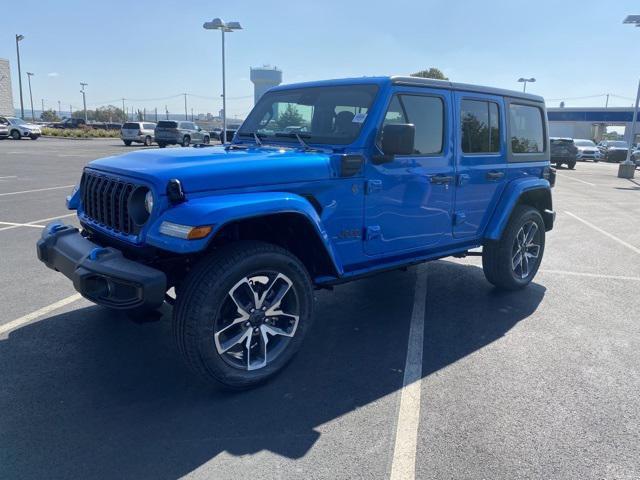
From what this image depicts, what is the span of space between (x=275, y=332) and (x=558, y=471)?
1784 millimetres

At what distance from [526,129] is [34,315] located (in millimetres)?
5078

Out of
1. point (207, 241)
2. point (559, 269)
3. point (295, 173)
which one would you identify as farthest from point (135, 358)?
point (559, 269)

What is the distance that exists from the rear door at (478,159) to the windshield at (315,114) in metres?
1.05

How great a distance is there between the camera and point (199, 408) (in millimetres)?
2996

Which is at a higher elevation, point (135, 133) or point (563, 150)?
point (135, 133)

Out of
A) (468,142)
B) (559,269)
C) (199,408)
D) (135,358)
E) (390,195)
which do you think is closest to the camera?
(199,408)

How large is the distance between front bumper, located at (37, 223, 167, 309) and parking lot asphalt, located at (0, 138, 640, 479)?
67 cm

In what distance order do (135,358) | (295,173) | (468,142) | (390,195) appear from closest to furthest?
1. (295,173)
2. (135,358)
3. (390,195)
4. (468,142)

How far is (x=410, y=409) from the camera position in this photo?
304 centimetres

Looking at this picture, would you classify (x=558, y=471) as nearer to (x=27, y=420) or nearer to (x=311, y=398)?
(x=311, y=398)

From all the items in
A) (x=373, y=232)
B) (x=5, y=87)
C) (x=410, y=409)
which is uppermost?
(x=5, y=87)

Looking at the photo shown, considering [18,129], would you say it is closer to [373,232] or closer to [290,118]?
[290,118]

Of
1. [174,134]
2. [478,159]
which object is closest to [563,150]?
[174,134]

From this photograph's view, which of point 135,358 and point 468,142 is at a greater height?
point 468,142
